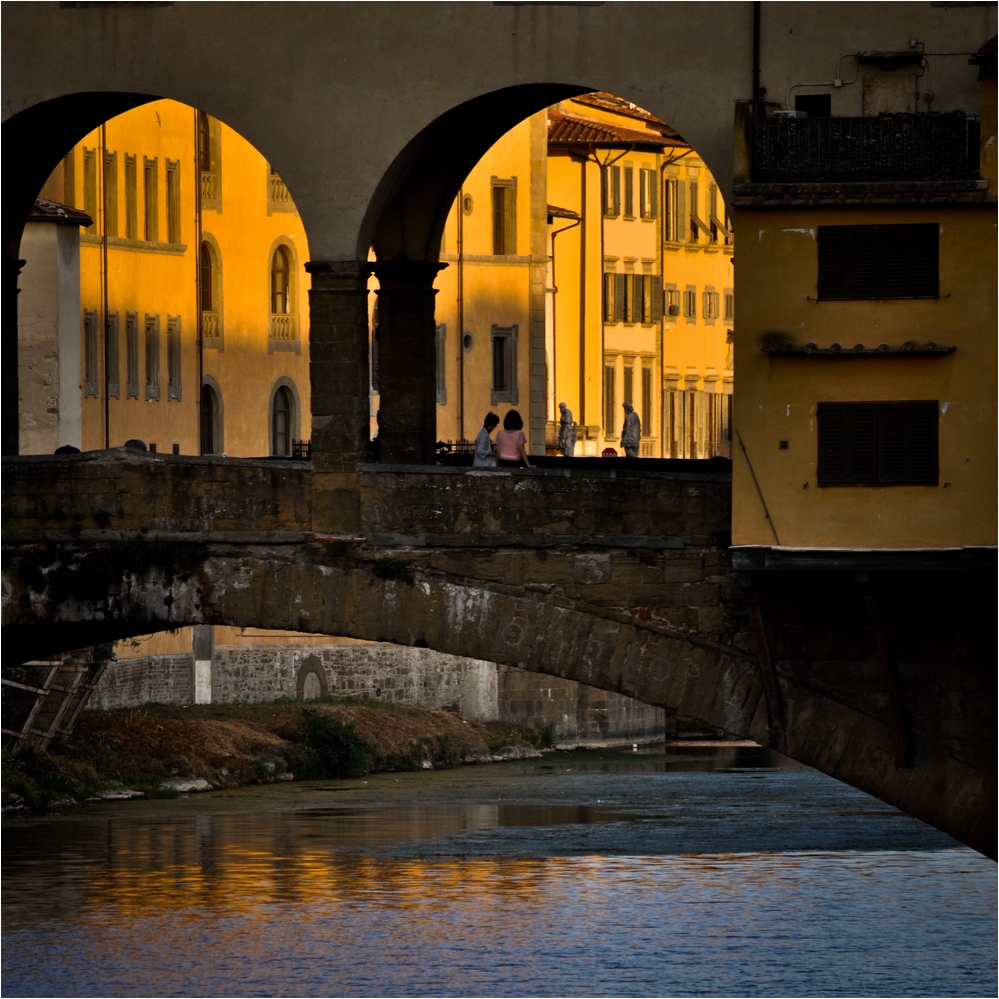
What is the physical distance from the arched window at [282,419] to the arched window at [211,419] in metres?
1.60

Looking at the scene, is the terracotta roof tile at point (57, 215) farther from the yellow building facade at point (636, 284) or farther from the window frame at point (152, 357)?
the yellow building facade at point (636, 284)

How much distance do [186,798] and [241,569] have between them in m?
18.9

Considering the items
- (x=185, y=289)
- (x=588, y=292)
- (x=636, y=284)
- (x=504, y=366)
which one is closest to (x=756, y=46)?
(x=185, y=289)

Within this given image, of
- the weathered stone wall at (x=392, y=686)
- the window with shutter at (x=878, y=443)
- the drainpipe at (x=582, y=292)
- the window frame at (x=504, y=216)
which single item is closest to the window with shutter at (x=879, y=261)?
the window with shutter at (x=878, y=443)

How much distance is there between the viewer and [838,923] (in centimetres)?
2648

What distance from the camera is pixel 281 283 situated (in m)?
48.6

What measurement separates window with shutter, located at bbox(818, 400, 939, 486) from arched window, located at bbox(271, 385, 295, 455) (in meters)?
30.7

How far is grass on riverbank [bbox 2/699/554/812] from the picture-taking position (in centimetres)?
3606

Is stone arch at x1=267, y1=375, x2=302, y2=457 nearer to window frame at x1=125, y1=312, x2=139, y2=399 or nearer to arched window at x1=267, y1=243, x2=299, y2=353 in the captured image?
arched window at x1=267, y1=243, x2=299, y2=353

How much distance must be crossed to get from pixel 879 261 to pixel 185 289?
28.3 metres

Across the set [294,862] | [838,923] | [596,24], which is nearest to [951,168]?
[596,24]

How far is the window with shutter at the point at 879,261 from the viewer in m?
17.3

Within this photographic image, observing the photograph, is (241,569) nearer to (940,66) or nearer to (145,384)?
(940,66)

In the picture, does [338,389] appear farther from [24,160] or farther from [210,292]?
[210,292]
